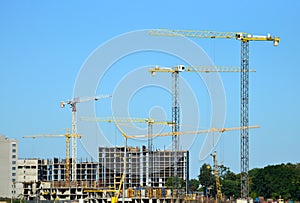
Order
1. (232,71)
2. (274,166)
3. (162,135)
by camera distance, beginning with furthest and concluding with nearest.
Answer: (162,135) → (274,166) → (232,71)

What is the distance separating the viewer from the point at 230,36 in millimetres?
105938

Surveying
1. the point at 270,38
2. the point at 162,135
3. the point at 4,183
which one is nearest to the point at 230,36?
the point at 270,38

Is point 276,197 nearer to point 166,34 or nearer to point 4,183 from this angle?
point 166,34

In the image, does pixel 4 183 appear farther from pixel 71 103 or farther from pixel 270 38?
pixel 270 38

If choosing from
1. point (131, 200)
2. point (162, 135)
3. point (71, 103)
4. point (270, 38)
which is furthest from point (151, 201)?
point (71, 103)

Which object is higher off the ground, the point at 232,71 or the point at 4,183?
the point at 232,71

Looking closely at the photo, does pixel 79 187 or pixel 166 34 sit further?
pixel 79 187

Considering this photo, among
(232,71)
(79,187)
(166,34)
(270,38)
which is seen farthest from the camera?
(79,187)

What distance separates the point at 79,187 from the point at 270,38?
94288mm

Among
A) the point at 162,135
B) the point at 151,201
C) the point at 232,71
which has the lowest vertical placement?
the point at 151,201

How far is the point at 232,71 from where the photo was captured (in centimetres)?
12850

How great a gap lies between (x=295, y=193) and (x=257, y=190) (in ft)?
40.2

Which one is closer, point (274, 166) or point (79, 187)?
point (274, 166)

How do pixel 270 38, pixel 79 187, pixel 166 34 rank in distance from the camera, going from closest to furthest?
pixel 270 38 → pixel 166 34 → pixel 79 187
